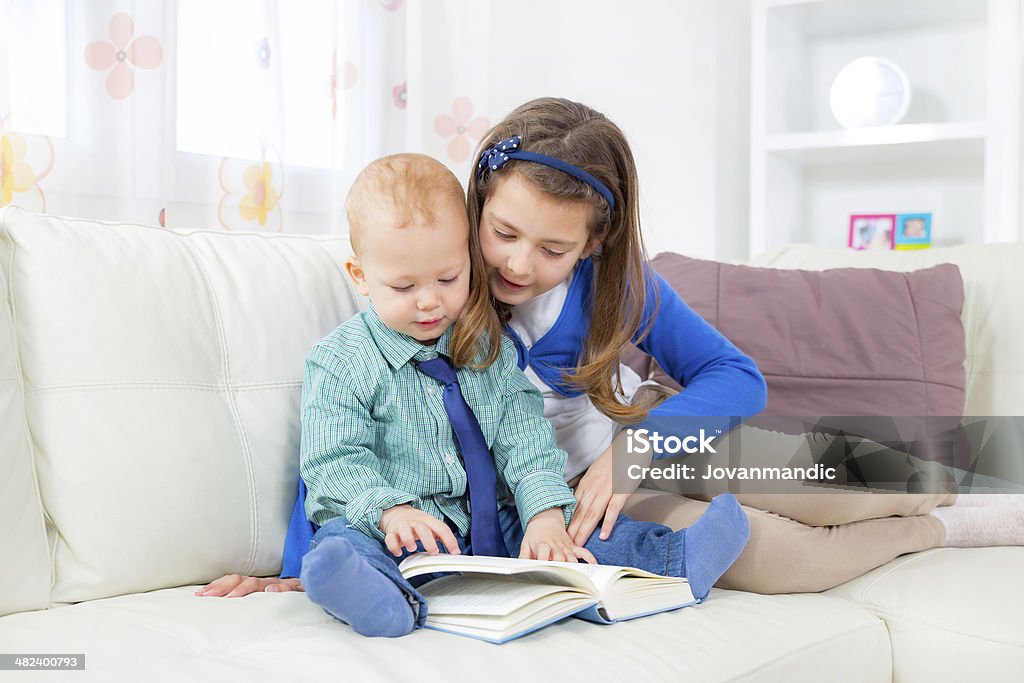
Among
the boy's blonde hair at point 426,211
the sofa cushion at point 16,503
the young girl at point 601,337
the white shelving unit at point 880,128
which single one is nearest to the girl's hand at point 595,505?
the young girl at point 601,337

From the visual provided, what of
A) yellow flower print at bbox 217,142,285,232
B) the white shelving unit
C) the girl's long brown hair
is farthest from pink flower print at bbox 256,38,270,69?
the white shelving unit

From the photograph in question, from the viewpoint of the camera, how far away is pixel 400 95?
250 cm

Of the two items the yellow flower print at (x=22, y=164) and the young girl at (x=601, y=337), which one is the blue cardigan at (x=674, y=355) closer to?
the young girl at (x=601, y=337)

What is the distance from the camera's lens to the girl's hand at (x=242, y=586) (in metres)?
1.15

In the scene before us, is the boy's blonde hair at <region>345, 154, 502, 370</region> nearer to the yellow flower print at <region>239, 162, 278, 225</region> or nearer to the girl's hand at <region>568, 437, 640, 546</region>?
the girl's hand at <region>568, 437, 640, 546</region>

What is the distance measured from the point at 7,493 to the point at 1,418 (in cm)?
8

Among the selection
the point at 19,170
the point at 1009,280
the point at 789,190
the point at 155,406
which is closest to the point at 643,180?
the point at 789,190

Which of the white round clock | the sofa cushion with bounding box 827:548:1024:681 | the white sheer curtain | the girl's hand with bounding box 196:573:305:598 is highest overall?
the white round clock

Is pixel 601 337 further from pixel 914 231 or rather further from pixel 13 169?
pixel 914 231

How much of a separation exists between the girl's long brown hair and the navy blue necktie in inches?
6.1

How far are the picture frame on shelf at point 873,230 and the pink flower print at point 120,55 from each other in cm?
206

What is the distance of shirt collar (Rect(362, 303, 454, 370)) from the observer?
4.14ft

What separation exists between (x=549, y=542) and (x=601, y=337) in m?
0.36

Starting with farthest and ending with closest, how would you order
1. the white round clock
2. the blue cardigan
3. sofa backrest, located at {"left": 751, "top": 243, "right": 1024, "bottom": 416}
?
the white round clock
sofa backrest, located at {"left": 751, "top": 243, "right": 1024, "bottom": 416}
the blue cardigan
